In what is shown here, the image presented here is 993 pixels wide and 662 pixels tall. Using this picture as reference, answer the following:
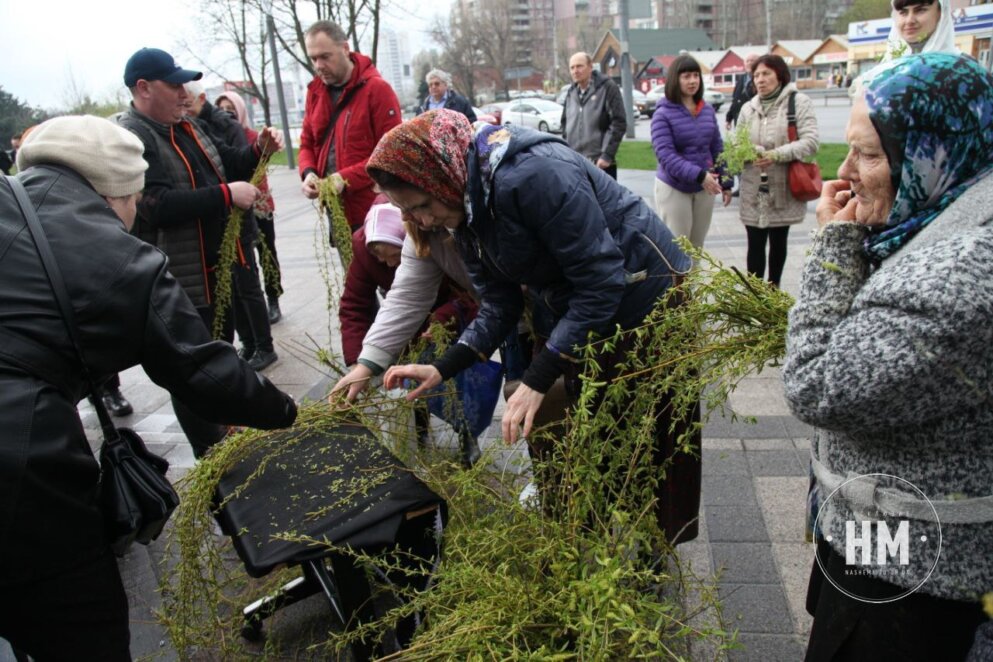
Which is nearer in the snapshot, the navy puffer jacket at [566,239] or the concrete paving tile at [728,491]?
the navy puffer jacket at [566,239]

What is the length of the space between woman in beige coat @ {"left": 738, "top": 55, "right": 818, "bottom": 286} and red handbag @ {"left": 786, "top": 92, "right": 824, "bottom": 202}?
27 millimetres

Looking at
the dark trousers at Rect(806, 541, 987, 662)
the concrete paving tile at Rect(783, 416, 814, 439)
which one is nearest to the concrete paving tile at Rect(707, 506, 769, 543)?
the concrete paving tile at Rect(783, 416, 814, 439)

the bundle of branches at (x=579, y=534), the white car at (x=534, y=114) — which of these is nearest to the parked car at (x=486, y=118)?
the bundle of branches at (x=579, y=534)

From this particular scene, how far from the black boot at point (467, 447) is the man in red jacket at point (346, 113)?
1723 millimetres

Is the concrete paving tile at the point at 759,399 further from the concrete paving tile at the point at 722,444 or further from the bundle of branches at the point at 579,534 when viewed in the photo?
the bundle of branches at the point at 579,534

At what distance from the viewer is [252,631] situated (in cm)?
242

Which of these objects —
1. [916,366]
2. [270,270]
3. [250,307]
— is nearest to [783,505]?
[916,366]

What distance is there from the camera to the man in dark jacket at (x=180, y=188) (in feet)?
10.5

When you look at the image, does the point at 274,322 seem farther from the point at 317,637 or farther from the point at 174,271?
the point at 317,637

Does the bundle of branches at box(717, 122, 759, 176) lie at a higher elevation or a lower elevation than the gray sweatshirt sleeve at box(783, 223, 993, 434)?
higher

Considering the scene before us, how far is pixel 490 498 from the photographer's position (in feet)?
5.64

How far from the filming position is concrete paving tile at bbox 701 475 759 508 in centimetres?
299

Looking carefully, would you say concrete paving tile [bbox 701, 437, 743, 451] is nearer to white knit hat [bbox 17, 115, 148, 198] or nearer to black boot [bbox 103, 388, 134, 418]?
white knit hat [bbox 17, 115, 148, 198]

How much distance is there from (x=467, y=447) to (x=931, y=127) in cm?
221
